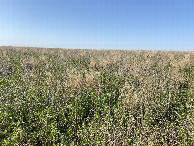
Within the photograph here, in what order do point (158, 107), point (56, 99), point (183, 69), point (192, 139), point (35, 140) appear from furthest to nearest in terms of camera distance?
point (183, 69) → point (56, 99) → point (158, 107) → point (35, 140) → point (192, 139)

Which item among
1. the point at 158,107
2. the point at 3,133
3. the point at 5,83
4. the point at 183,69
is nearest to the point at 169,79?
the point at 158,107

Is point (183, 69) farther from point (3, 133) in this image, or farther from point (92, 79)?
point (3, 133)

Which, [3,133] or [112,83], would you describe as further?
[112,83]

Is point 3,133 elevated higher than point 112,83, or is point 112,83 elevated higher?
point 112,83

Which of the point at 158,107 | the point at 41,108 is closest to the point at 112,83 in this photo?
the point at 158,107

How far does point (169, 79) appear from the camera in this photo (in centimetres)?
613

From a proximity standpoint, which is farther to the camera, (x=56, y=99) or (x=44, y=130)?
(x=56, y=99)

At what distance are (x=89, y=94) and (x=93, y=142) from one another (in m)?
2.47

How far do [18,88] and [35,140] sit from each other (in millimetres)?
2778

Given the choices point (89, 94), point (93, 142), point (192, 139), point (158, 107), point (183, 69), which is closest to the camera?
point (192, 139)

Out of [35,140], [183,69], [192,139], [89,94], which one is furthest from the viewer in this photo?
[183,69]

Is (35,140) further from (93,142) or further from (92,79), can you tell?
(92,79)

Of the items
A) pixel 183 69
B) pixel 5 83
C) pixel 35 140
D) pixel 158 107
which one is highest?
pixel 183 69

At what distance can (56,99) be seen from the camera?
455cm
